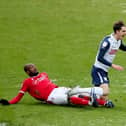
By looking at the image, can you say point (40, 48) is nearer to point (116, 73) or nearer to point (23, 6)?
point (116, 73)

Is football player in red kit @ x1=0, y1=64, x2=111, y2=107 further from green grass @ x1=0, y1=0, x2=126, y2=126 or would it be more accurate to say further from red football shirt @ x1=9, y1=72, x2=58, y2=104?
green grass @ x1=0, y1=0, x2=126, y2=126

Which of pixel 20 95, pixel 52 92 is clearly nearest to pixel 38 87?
pixel 52 92

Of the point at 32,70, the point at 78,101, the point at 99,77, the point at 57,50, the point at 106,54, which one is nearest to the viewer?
the point at 78,101

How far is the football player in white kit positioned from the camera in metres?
13.3

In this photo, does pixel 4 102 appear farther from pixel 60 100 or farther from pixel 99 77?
pixel 99 77

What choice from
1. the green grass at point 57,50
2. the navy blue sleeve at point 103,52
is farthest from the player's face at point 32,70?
the navy blue sleeve at point 103,52

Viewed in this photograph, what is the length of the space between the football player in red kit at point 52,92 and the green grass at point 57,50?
16cm

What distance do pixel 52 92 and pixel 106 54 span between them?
54.3 inches

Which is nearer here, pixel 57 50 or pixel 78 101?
pixel 78 101

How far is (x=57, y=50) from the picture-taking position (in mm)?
22219

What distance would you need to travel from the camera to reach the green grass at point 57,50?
1259 cm

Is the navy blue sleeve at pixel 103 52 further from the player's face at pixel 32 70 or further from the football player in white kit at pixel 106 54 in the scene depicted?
the player's face at pixel 32 70

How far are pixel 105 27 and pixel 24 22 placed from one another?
3768 mm

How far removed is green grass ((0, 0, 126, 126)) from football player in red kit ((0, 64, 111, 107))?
0.16 m
